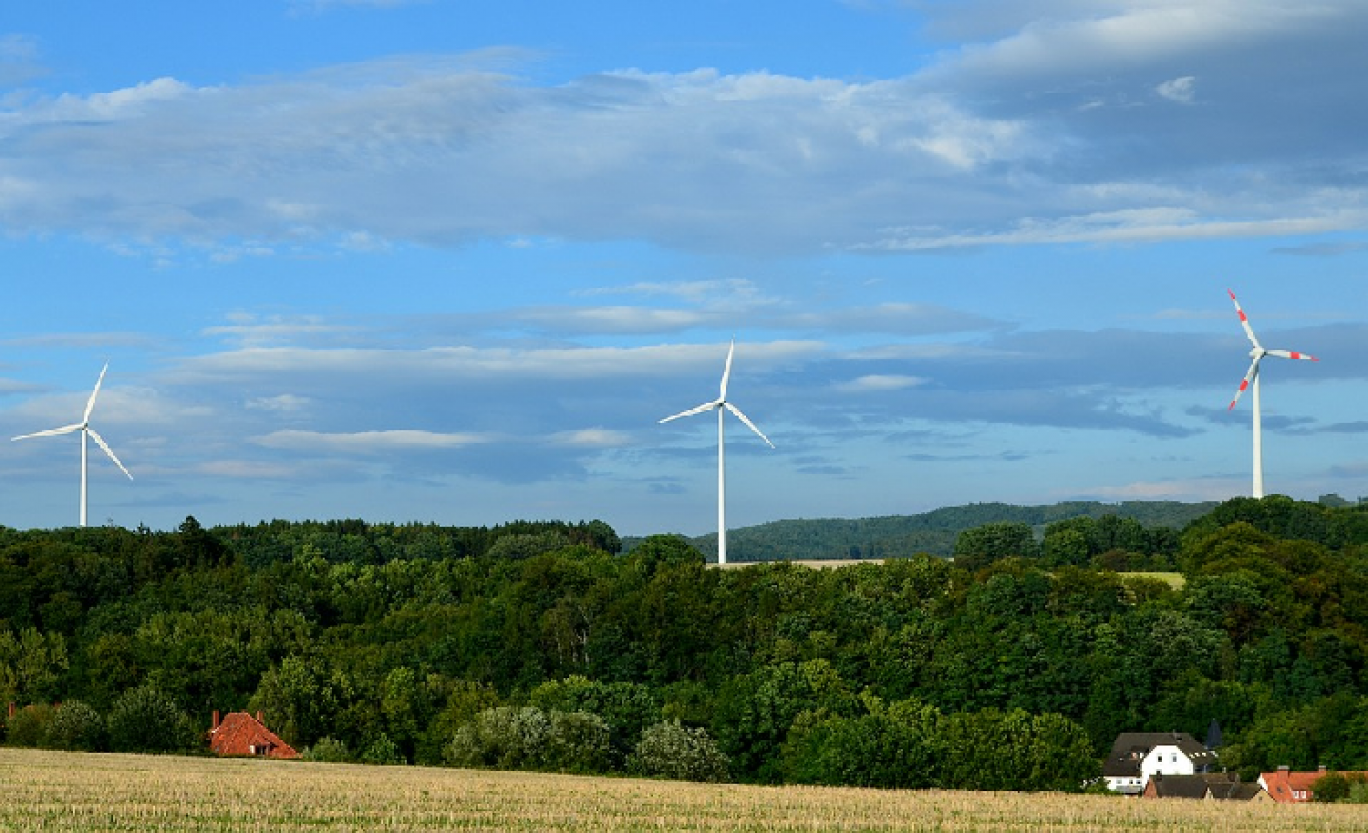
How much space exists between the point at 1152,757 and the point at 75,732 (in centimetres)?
6329

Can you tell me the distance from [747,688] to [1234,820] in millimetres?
59361

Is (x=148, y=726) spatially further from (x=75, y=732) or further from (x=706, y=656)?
(x=706, y=656)

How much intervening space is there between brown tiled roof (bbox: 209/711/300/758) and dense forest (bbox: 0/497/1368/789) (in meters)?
1.62

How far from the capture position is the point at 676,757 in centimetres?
10331

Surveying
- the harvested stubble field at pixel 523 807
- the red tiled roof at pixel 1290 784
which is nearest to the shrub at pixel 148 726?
the harvested stubble field at pixel 523 807

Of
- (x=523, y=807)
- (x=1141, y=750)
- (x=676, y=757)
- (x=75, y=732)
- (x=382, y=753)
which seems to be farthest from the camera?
(x=1141, y=750)

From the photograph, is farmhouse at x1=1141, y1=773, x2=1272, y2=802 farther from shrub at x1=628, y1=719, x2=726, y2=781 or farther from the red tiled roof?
shrub at x1=628, y1=719, x2=726, y2=781

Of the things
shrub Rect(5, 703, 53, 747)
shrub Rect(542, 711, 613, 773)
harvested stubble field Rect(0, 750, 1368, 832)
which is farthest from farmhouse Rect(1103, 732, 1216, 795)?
shrub Rect(5, 703, 53, 747)

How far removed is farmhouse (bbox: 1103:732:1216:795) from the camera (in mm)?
118750

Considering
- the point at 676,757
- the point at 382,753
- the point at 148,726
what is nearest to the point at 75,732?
the point at 148,726

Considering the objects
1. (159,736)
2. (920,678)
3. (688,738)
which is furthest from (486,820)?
(920,678)

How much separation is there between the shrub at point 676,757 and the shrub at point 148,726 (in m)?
25.6

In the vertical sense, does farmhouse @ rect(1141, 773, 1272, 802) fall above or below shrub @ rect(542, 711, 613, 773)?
below

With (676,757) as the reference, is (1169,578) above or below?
above
